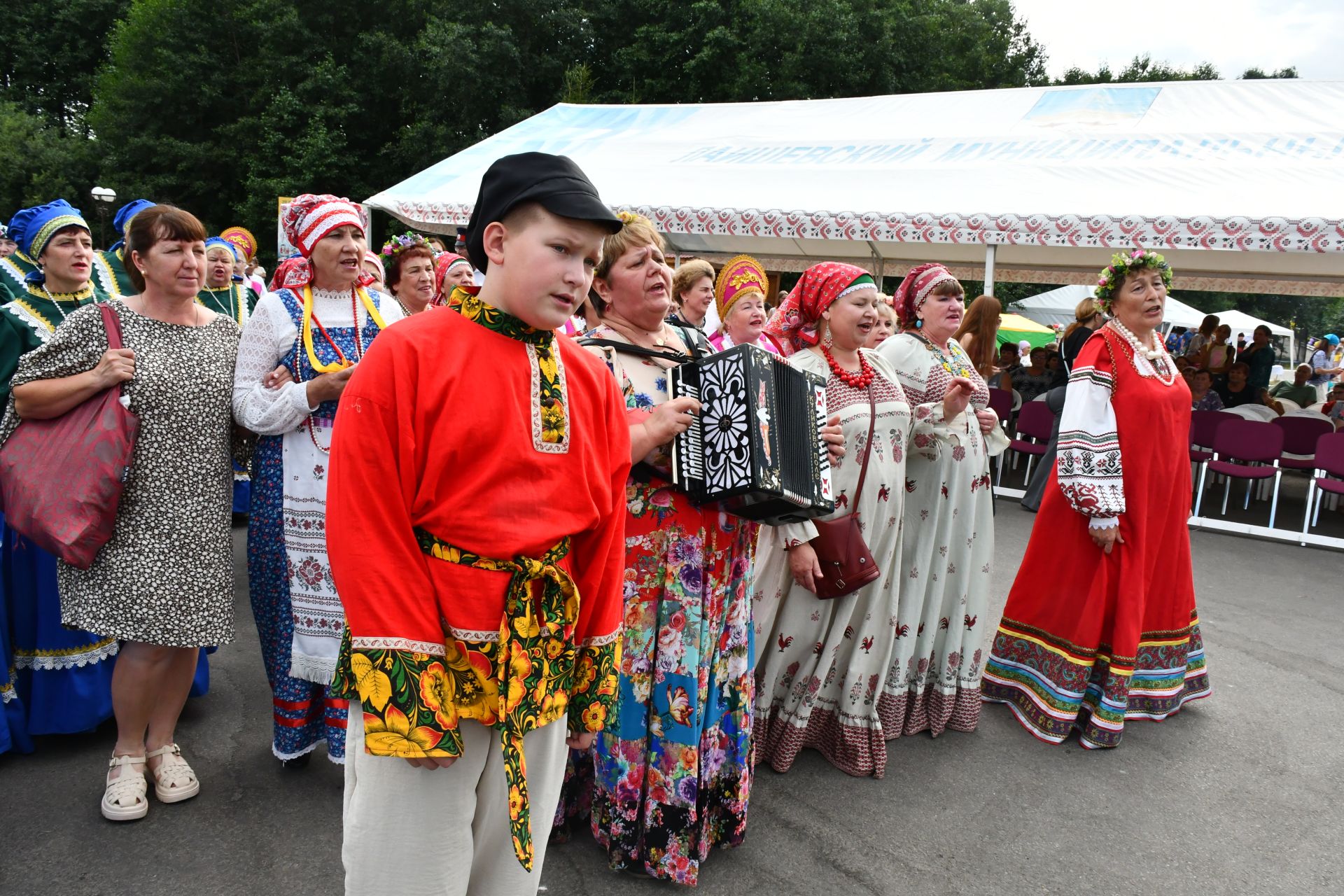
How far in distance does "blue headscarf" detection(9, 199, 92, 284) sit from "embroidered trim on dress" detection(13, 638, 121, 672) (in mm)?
1551

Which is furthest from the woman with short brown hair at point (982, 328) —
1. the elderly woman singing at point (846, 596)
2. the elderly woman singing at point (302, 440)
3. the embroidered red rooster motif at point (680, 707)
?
the elderly woman singing at point (302, 440)

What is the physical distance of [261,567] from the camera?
3.27m

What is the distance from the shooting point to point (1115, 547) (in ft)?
13.5

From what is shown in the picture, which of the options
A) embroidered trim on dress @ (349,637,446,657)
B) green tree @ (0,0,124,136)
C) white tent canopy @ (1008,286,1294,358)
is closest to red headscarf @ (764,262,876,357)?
embroidered trim on dress @ (349,637,446,657)

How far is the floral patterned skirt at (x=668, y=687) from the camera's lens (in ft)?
9.29

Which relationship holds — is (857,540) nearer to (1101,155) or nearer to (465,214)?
(1101,155)

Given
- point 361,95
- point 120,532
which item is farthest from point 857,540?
point 361,95

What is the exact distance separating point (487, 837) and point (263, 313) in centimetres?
215

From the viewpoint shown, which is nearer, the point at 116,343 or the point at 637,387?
the point at 637,387

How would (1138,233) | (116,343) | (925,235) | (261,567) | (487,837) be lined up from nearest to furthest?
1. (487,837)
2. (116,343)
3. (261,567)
4. (1138,233)
5. (925,235)

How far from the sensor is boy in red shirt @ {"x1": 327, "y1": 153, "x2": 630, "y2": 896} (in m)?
1.64

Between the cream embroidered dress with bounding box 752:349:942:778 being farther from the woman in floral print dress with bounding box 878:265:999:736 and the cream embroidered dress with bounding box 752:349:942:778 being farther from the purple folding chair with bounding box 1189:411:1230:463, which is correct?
the purple folding chair with bounding box 1189:411:1230:463

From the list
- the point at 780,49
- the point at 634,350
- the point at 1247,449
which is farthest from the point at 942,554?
the point at 780,49

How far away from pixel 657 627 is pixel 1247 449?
8370 millimetres
